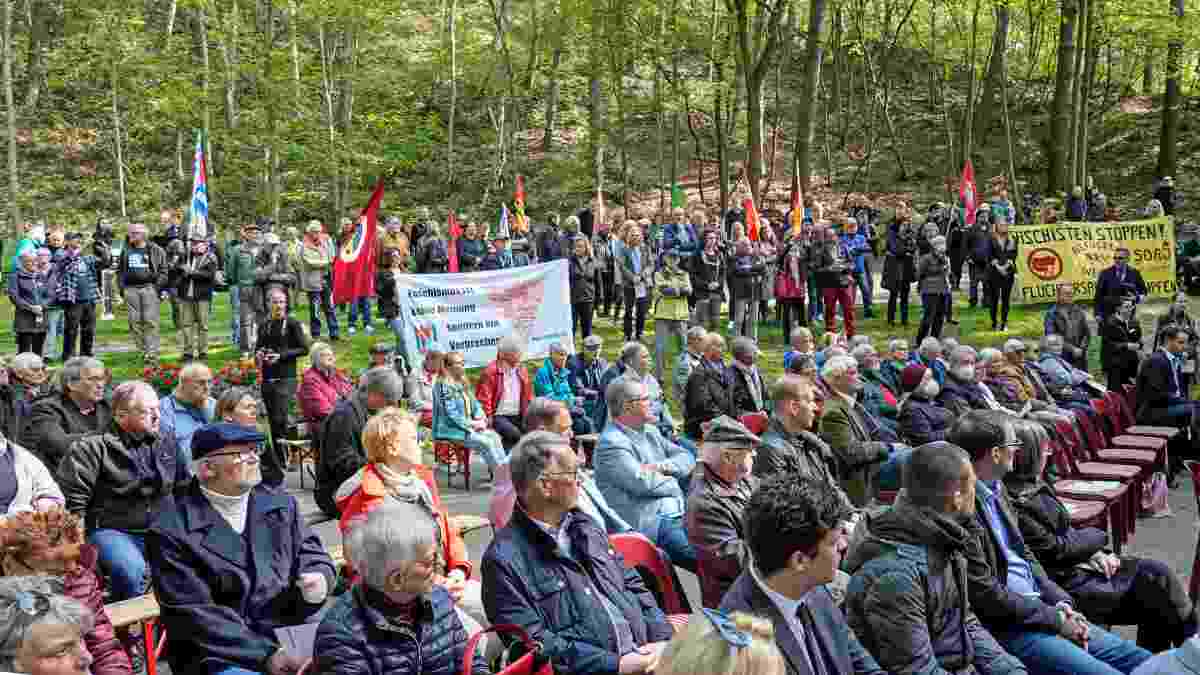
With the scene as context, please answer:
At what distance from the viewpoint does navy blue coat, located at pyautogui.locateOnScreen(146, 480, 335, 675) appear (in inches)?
202

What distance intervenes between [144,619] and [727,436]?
2.93 m

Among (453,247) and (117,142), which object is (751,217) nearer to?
(453,247)

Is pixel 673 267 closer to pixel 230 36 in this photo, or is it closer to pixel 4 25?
pixel 230 36

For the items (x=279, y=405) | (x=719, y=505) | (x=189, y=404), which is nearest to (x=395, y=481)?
(x=719, y=505)

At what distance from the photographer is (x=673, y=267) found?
18.0m

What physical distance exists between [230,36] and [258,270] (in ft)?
40.9

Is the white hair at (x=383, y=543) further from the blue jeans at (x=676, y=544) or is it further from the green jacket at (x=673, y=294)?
the green jacket at (x=673, y=294)

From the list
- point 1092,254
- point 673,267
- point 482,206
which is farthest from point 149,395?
point 482,206

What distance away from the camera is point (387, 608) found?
4430mm

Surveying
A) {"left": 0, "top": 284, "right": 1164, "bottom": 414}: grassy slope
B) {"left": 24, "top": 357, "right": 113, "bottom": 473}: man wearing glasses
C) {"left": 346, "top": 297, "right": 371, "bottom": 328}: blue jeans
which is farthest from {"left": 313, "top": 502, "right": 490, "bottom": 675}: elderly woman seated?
{"left": 346, "top": 297, "right": 371, "bottom": 328}: blue jeans

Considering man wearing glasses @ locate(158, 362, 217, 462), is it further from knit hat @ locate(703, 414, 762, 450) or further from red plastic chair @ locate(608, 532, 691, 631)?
knit hat @ locate(703, 414, 762, 450)

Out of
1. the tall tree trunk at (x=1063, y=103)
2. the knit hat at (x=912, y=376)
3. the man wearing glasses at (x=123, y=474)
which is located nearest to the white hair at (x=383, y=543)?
the man wearing glasses at (x=123, y=474)

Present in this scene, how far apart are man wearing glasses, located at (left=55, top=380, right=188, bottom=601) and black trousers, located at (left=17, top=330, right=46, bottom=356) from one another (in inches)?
436

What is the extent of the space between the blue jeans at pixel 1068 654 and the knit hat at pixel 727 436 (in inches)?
58.5
